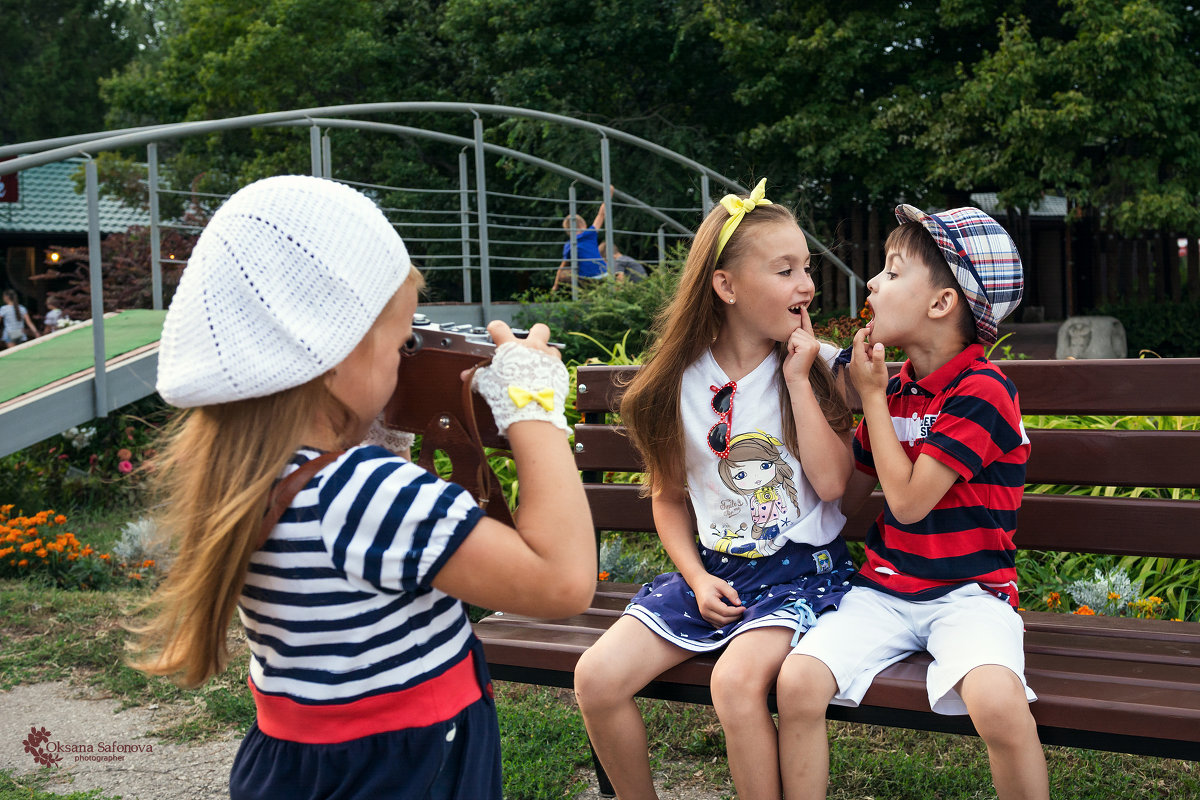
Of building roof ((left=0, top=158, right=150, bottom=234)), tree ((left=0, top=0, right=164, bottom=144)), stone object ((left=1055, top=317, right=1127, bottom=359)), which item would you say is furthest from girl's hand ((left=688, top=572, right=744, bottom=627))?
tree ((left=0, top=0, right=164, bottom=144))

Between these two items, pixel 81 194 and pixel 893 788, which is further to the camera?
pixel 81 194

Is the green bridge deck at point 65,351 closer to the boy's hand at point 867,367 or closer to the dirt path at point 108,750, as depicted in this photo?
the dirt path at point 108,750

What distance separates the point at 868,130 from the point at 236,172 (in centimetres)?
1495

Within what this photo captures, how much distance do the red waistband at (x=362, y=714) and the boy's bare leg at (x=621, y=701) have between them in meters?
0.74

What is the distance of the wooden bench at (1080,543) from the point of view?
2031mm

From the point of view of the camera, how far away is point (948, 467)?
6.79ft

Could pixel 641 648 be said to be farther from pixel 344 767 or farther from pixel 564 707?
pixel 564 707

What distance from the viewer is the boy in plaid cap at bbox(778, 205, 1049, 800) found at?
77.9 inches

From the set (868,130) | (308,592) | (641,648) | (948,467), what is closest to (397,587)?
(308,592)

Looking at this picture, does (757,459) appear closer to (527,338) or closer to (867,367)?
(867,367)

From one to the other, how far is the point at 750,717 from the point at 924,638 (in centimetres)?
42

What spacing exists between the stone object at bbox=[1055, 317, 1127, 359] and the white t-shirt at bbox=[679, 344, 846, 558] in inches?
565

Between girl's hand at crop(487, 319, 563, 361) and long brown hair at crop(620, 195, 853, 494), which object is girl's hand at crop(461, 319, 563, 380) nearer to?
girl's hand at crop(487, 319, 563, 361)
